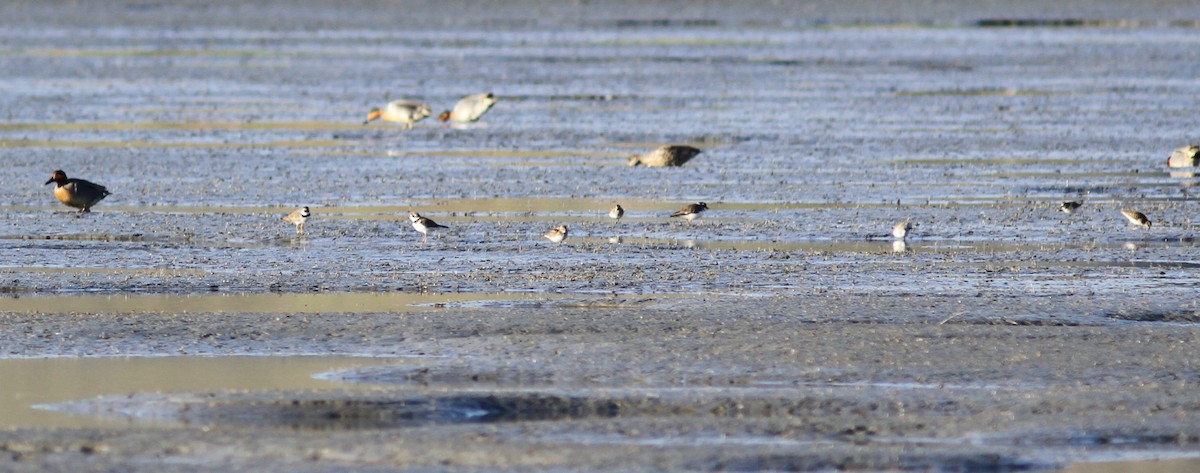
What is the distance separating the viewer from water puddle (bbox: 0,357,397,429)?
301 inches

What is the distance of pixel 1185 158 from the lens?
17.5 metres

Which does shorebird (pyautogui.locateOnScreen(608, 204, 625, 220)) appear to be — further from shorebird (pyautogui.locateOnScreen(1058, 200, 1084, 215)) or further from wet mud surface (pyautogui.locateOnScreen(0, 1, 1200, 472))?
shorebird (pyautogui.locateOnScreen(1058, 200, 1084, 215))

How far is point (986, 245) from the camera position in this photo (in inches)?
504

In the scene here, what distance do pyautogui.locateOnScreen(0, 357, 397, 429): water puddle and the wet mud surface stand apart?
13cm

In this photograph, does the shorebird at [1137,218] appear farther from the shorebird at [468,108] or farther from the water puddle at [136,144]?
the shorebird at [468,108]

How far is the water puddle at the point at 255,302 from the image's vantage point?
10172 millimetres

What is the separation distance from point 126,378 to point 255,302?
212 centimetres

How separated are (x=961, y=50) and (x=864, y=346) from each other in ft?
89.8

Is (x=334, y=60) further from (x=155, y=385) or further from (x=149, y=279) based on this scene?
(x=155, y=385)

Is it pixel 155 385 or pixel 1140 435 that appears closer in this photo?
pixel 1140 435

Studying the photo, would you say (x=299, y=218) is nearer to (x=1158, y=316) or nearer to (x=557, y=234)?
(x=557, y=234)

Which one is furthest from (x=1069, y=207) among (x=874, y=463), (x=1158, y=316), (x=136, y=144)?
(x=136, y=144)

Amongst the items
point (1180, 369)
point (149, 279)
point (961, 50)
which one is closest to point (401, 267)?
point (149, 279)

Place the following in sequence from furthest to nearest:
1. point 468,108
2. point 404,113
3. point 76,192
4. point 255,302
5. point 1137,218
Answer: point 468,108 < point 404,113 < point 76,192 < point 1137,218 < point 255,302
